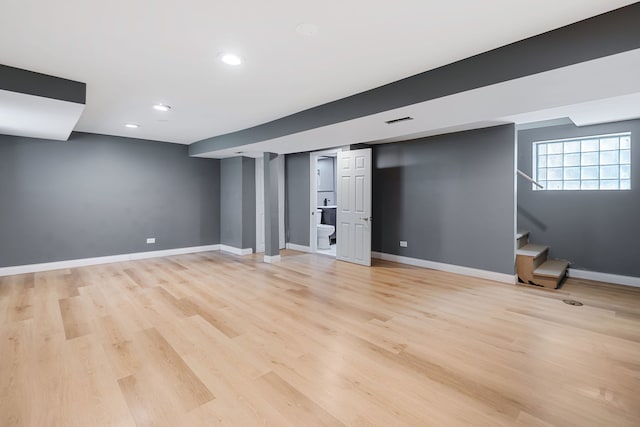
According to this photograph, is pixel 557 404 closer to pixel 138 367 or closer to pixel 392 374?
pixel 392 374

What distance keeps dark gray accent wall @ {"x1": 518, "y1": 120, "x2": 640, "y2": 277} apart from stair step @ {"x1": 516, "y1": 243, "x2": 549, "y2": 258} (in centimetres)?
31

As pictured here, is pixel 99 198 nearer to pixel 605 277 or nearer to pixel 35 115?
pixel 35 115

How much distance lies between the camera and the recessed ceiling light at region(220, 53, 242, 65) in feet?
7.97

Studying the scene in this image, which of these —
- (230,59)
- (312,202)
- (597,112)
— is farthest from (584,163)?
(230,59)

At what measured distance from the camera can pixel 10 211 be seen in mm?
4773

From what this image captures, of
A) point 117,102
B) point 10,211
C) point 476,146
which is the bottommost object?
point 10,211

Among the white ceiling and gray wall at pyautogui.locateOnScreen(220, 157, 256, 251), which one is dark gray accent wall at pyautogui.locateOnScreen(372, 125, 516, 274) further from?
gray wall at pyautogui.locateOnScreen(220, 157, 256, 251)

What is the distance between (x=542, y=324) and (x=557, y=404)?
137 centimetres

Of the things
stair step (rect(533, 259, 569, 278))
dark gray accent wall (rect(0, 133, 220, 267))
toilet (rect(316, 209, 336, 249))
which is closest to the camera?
stair step (rect(533, 259, 569, 278))

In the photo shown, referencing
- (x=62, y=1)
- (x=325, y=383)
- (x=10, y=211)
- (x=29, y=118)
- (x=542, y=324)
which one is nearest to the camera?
(x=62, y=1)

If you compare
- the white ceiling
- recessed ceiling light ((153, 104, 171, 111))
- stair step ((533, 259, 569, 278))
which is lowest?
stair step ((533, 259, 569, 278))

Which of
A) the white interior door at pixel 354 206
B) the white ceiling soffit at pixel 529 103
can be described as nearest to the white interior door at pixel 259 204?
the white interior door at pixel 354 206

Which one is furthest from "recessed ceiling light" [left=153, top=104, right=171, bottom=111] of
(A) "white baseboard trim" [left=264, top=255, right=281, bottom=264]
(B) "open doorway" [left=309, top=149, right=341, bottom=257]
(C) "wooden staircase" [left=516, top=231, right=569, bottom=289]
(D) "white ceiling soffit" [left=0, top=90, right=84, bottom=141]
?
(C) "wooden staircase" [left=516, top=231, right=569, bottom=289]

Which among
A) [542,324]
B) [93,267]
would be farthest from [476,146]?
[93,267]
